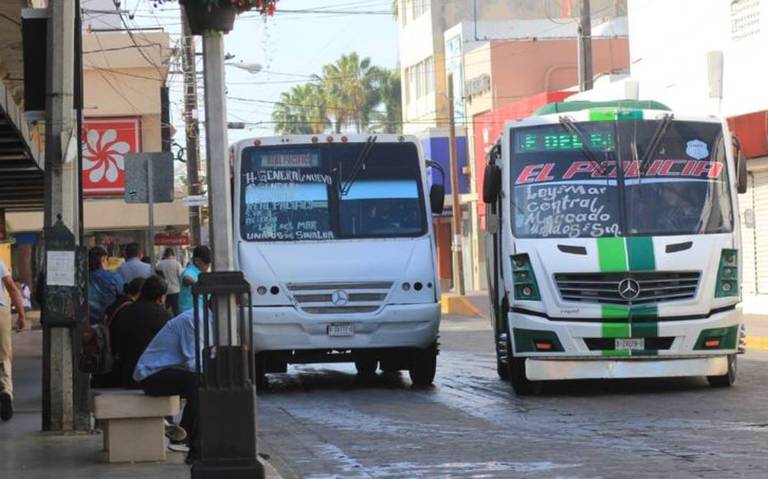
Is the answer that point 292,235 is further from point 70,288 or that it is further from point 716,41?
point 716,41

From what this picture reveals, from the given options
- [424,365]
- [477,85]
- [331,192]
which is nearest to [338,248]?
[331,192]

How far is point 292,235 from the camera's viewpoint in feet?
57.9

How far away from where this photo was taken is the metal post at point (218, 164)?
909cm

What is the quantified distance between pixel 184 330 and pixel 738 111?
2199 cm

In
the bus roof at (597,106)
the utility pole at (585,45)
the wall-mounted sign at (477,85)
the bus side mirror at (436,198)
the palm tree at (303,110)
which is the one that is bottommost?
the bus side mirror at (436,198)

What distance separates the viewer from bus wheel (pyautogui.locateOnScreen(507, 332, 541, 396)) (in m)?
16.0

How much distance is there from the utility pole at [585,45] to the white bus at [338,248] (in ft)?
69.0

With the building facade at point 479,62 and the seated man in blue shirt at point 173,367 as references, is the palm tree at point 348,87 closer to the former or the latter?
the building facade at point 479,62

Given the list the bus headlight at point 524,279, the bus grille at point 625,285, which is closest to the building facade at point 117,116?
the bus headlight at point 524,279

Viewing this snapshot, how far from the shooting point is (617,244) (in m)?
15.6

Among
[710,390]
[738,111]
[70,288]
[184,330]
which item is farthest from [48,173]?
[738,111]

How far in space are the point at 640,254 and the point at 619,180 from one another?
1.01m

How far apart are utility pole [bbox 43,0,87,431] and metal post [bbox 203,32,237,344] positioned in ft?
13.3

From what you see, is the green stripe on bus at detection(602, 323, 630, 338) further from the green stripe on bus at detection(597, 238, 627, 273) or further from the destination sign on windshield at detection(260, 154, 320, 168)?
the destination sign on windshield at detection(260, 154, 320, 168)
